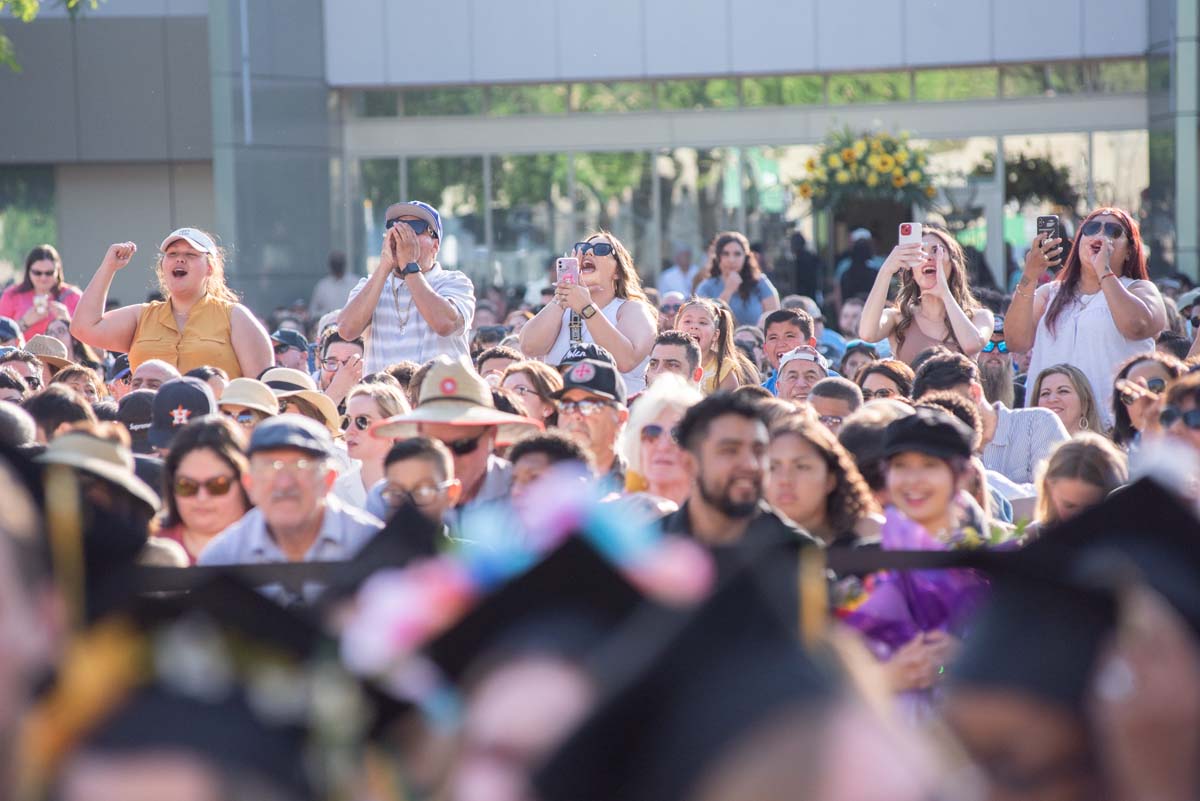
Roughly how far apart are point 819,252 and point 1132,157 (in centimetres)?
459

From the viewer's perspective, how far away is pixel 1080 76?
21688 mm

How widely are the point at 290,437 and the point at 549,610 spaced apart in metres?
2.73

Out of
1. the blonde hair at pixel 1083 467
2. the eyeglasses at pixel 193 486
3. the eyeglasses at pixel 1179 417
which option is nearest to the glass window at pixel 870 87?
the blonde hair at pixel 1083 467

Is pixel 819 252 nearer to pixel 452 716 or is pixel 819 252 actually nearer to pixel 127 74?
pixel 127 74

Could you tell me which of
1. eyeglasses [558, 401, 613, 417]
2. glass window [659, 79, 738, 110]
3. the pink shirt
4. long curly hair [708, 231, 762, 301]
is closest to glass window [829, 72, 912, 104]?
glass window [659, 79, 738, 110]

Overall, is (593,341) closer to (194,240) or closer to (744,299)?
(194,240)

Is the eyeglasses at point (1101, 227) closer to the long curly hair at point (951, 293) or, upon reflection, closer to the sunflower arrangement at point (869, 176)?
the long curly hair at point (951, 293)

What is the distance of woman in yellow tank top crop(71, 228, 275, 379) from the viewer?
25.2 feet

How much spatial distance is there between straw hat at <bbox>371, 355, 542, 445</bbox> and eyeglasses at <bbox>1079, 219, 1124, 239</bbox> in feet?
10.0

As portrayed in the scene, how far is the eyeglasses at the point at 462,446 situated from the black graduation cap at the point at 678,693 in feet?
12.2

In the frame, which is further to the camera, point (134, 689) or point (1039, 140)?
point (1039, 140)

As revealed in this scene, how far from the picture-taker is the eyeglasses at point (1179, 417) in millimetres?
4597

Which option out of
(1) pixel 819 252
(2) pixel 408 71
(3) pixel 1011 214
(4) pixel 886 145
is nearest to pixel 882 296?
(4) pixel 886 145

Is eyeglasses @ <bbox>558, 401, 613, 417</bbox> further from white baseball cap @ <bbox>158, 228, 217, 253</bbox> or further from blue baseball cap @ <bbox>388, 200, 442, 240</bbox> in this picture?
white baseball cap @ <bbox>158, 228, 217, 253</bbox>
